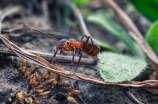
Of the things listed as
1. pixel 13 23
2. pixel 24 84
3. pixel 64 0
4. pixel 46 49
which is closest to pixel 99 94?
pixel 24 84

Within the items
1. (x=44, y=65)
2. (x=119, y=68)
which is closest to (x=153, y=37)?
(x=119, y=68)

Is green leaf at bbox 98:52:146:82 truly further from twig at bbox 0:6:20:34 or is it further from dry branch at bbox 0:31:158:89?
twig at bbox 0:6:20:34

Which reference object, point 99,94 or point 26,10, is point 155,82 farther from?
point 26,10

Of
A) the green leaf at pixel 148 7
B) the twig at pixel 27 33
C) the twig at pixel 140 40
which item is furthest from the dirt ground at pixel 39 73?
the green leaf at pixel 148 7

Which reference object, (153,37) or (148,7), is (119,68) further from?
(148,7)

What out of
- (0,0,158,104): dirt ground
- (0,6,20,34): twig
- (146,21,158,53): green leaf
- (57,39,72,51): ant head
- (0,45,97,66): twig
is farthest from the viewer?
(0,6,20,34): twig

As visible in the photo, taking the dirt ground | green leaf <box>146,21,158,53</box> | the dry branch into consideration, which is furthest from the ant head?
green leaf <box>146,21,158,53</box>

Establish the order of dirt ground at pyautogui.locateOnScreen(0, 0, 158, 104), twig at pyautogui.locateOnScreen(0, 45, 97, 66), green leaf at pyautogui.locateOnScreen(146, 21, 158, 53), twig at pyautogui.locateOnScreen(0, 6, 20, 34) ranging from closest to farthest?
dirt ground at pyautogui.locateOnScreen(0, 0, 158, 104), twig at pyautogui.locateOnScreen(0, 45, 97, 66), green leaf at pyautogui.locateOnScreen(146, 21, 158, 53), twig at pyautogui.locateOnScreen(0, 6, 20, 34)
